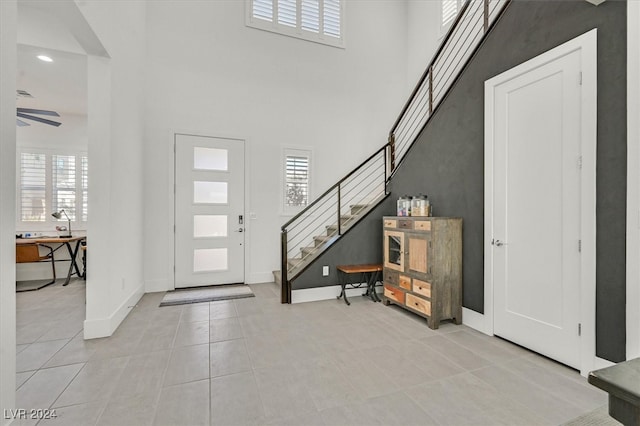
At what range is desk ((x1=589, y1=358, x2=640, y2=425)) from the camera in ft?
2.14

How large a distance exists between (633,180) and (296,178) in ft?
14.1

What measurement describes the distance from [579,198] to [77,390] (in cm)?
401

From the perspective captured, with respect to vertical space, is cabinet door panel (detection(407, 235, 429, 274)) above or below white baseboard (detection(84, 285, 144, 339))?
above

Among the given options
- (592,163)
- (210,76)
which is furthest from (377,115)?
(592,163)

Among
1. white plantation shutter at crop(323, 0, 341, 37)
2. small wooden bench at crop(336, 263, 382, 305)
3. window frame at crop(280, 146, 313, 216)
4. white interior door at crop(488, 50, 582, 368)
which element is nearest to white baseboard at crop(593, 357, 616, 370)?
white interior door at crop(488, 50, 582, 368)

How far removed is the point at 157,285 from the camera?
457 cm

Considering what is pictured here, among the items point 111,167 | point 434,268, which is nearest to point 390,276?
point 434,268

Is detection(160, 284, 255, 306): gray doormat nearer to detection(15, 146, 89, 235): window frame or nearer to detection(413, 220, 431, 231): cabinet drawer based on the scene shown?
detection(413, 220, 431, 231): cabinet drawer

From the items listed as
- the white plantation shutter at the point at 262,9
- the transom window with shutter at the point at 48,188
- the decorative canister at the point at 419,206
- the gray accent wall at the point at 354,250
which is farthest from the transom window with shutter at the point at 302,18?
the transom window with shutter at the point at 48,188

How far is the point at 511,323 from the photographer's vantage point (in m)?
2.78

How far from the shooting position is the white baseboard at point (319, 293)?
411 centimetres

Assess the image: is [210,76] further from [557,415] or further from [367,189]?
[557,415]

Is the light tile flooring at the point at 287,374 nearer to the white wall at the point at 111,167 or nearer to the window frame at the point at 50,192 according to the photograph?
the white wall at the point at 111,167

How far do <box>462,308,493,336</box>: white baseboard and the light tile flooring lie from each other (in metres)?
0.09
